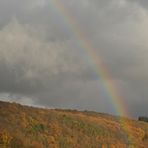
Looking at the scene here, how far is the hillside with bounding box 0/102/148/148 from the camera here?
5991 centimetres

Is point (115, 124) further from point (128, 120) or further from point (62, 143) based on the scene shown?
point (62, 143)

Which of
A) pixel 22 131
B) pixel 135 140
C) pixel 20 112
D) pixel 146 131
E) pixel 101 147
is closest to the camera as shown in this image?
pixel 22 131

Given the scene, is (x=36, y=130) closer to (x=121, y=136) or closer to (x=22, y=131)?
(x=22, y=131)

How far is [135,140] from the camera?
87.1 meters

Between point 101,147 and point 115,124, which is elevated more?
point 115,124

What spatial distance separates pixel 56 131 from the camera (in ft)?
225

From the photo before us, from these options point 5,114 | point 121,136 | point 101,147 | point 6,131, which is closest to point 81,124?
point 101,147

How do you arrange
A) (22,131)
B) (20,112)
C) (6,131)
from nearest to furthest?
1. (6,131)
2. (22,131)
3. (20,112)

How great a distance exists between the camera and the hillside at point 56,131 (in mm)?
59906

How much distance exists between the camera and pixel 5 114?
64438mm

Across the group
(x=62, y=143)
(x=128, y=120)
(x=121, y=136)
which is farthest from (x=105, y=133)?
(x=128, y=120)

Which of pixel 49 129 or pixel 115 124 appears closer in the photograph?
pixel 49 129

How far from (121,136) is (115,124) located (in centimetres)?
639

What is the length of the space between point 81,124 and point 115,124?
47.4ft
